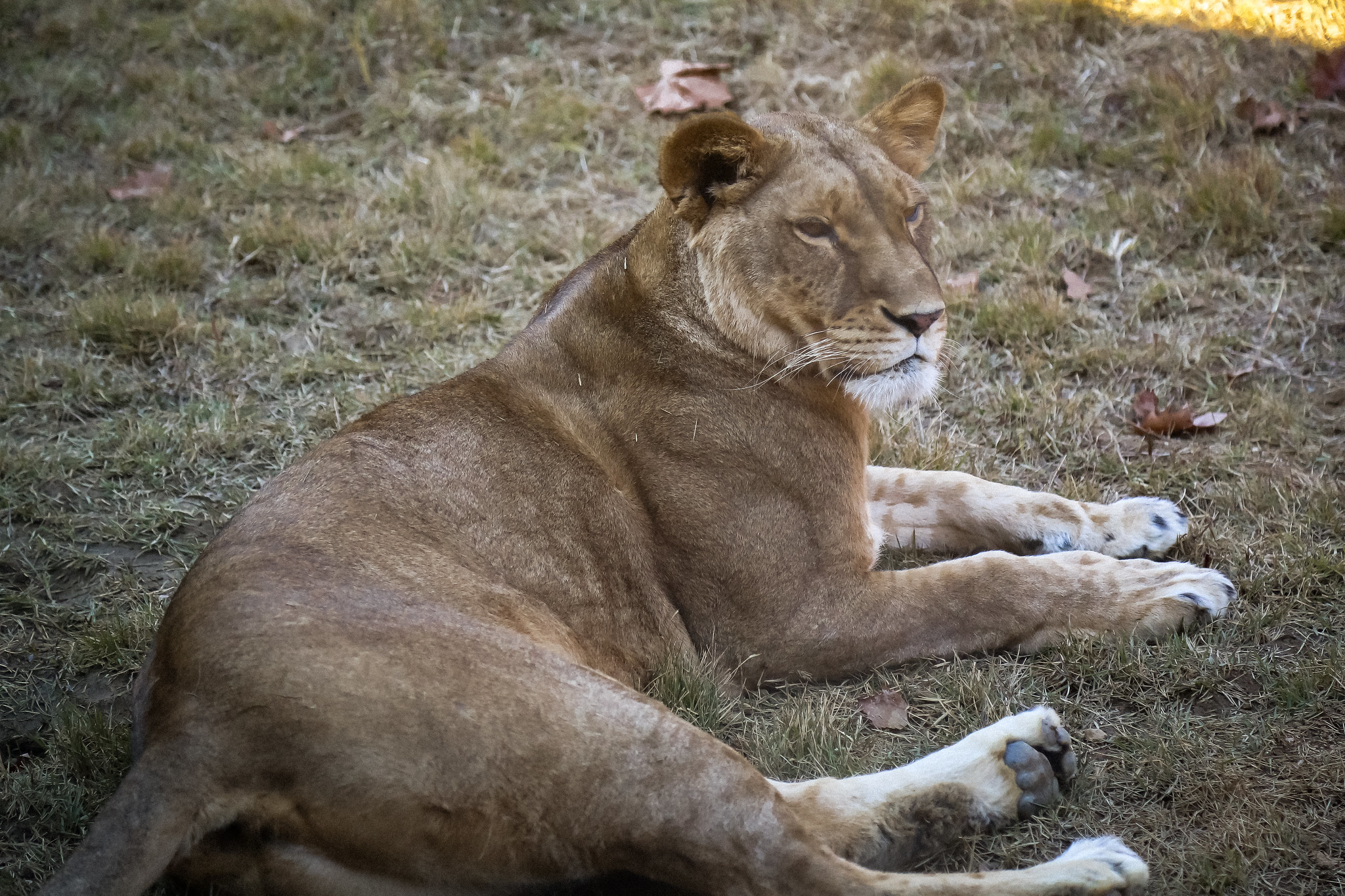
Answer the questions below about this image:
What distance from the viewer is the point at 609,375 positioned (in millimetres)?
3561

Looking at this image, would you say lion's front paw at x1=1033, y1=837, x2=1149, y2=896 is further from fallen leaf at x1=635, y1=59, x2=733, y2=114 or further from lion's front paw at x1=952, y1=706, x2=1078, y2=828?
fallen leaf at x1=635, y1=59, x2=733, y2=114

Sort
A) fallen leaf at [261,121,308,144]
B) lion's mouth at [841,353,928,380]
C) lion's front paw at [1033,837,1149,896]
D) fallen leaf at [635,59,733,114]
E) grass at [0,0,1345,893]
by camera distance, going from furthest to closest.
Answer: fallen leaf at [261,121,308,144]
fallen leaf at [635,59,733,114]
lion's mouth at [841,353,928,380]
grass at [0,0,1345,893]
lion's front paw at [1033,837,1149,896]

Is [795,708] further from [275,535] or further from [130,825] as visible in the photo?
[130,825]

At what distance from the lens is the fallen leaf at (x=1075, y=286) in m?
5.34

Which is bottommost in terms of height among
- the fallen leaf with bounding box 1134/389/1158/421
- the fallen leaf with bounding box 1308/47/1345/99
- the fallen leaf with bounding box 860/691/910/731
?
the fallen leaf with bounding box 860/691/910/731

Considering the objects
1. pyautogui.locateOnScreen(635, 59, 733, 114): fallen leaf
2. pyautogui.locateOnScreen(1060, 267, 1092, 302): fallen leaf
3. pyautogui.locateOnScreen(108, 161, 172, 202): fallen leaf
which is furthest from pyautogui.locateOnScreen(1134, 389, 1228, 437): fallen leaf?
pyautogui.locateOnScreen(108, 161, 172, 202): fallen leaf

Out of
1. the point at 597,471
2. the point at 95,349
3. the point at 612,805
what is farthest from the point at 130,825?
the point at 95,349

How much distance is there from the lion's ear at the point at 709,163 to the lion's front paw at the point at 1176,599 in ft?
5.40

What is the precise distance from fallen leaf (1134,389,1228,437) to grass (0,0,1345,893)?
55 millimetres

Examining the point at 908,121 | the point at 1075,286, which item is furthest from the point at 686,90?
the point at 908,121

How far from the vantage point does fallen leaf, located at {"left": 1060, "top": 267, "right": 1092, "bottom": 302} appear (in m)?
5.34

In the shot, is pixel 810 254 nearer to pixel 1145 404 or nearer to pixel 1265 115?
pixel 1145 404

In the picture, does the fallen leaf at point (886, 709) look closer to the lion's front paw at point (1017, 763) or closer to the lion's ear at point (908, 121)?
the lion's front paw at point (1017, 763)

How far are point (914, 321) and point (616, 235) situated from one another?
3.04 meters
